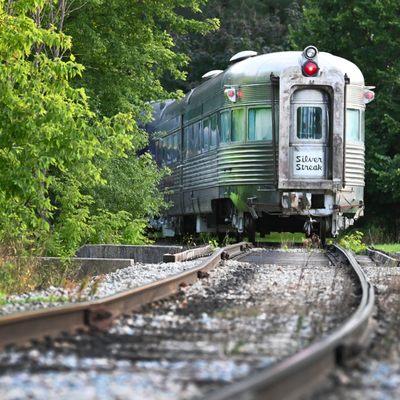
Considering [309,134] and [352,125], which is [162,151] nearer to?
[352,125]

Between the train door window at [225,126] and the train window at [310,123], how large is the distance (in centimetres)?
141

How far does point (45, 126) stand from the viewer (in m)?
13.5

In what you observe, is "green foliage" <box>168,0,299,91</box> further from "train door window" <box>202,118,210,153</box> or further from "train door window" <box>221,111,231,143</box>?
"train door window" <box>221,111,231,143</box>

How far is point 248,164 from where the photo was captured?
1880 cm

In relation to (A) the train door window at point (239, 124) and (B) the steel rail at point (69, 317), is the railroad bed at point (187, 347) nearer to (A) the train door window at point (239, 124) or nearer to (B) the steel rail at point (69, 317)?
(B) the steel rail at point (69, 317)

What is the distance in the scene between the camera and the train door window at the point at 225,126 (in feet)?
62.3

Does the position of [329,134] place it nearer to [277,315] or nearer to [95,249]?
[95,249]

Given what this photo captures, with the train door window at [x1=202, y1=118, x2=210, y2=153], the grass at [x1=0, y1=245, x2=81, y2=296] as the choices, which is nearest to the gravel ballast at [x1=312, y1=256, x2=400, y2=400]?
the grass at [x1=0, y1=245, x2=81, y2=296]

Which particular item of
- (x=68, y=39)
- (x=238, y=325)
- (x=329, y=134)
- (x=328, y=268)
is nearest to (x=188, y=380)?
(x=238, y=325)

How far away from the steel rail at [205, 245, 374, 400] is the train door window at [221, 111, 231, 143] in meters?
13.5

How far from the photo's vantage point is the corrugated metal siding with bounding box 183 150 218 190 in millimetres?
19922

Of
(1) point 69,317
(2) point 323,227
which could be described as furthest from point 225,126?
(1) point 69,317

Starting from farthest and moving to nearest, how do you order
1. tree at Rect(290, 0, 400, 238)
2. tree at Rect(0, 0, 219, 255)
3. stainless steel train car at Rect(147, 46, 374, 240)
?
tree at Rect(290, 0, 400, 238) → stainless steel train car at Rect(147, 46, 374, 240) → tree at Rect(0, 0, 219, 255)

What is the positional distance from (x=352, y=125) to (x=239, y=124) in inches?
82.1
